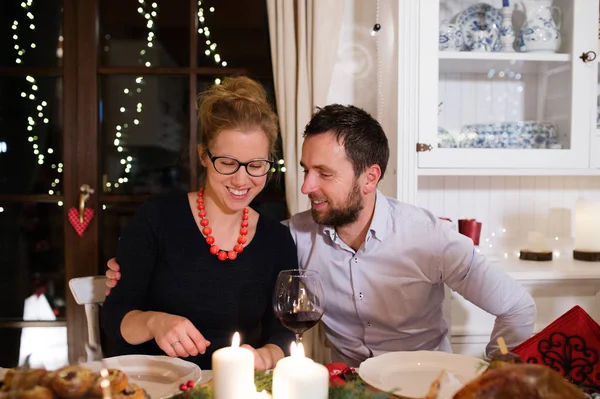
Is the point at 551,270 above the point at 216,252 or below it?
below

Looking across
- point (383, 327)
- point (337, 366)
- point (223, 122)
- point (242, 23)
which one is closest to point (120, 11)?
point (242, 23)

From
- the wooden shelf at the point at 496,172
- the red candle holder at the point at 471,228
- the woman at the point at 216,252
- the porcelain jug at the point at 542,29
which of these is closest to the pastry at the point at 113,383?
the woman at the point at 216,252

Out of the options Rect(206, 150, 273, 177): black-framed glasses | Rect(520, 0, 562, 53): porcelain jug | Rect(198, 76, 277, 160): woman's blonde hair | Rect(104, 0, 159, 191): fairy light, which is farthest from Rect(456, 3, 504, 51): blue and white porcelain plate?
Rect(104, 0, 159, 191): fairy light

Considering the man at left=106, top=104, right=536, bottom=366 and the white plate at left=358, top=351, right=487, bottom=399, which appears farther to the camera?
the man at left=106, top=104, right=536, bottom=366

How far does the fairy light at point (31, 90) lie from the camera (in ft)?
8.50

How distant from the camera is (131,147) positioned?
103 inches

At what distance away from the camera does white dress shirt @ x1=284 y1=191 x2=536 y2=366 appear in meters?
1.67

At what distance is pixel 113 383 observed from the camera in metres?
0.72

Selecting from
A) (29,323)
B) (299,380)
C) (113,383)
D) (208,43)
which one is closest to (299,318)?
(299,380)

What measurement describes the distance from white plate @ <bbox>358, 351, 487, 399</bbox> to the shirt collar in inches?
20.3

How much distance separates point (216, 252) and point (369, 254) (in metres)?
0.45

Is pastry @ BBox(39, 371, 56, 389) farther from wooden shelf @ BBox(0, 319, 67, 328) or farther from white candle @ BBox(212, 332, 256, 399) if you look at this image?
wooden shelf @ BBox(0, 319, 67, 328)

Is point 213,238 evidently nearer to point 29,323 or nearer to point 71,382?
point 71,382

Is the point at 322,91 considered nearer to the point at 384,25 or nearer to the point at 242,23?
the point at 384,25
